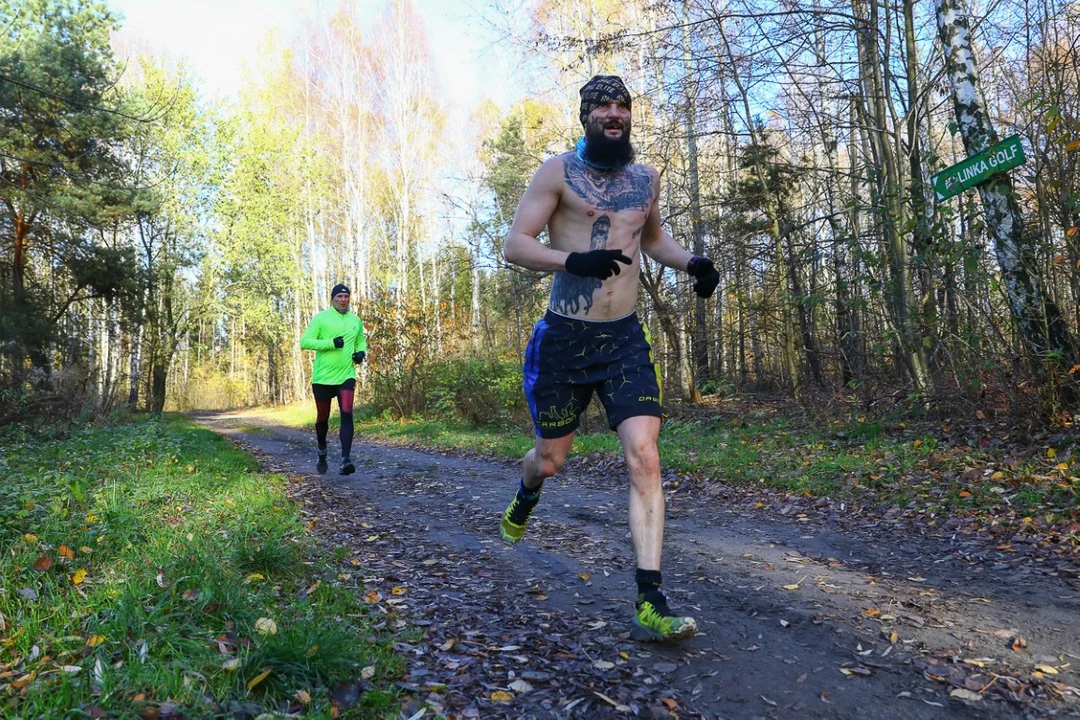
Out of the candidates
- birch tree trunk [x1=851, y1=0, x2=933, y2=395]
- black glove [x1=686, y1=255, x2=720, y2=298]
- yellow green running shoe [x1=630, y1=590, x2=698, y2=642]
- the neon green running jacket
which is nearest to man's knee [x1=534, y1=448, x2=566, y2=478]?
yellow green running shoe [x1=630, y1=590, x2=698, y2=642]

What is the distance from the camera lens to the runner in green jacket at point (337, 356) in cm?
781

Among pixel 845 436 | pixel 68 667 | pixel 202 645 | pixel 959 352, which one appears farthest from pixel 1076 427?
pixel 68 667

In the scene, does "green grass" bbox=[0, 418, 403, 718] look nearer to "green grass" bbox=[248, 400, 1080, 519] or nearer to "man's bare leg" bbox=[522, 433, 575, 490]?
"man's bare leg" bbox=[522, 433, 575, 490]

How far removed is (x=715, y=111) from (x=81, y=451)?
10142 millimetres

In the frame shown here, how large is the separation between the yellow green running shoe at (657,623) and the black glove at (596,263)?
134 centimetres

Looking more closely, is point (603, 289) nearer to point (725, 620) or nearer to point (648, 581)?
point (648, 581)

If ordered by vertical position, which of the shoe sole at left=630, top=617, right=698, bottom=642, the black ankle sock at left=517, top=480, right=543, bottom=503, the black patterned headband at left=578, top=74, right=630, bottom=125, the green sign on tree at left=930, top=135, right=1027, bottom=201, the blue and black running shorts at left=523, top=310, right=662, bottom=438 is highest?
the green sign on tree at left=930, top=135, right=1027, bottom=201

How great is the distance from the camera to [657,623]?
2789mm

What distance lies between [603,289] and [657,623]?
148 cm

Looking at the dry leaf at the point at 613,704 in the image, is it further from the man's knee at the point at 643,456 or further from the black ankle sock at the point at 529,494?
the black ankle sock at the point at 529,494

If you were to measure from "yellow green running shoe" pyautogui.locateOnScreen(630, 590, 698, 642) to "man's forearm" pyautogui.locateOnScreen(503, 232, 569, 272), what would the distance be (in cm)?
144

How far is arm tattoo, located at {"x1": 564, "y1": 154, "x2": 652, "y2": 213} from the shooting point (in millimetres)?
3209

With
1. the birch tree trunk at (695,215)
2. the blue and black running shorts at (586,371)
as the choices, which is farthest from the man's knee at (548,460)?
the birch tree trunk at (695,215)

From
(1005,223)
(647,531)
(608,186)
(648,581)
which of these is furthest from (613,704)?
(1005,223)
